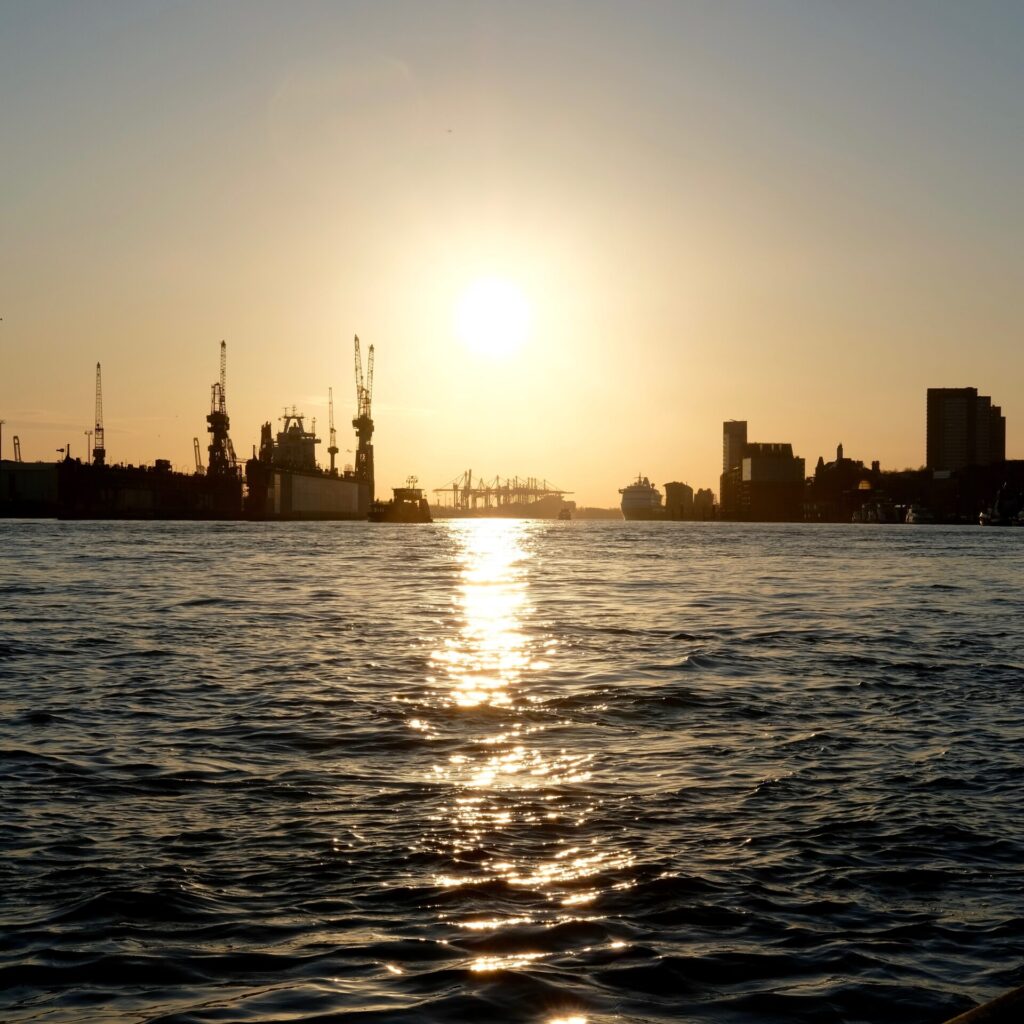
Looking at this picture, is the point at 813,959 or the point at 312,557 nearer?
the point at 813,959

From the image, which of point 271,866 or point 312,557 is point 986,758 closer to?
point 271,866

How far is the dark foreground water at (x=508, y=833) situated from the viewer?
730 centimetres

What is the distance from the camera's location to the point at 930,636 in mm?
29875

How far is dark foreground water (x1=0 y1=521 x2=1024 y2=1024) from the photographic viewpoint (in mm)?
7305

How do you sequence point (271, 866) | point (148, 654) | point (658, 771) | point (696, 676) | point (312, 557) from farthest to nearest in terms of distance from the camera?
point (312, 557)
point (148, 654)
point (696, 676)
point (658, 771)
point (271, 866)

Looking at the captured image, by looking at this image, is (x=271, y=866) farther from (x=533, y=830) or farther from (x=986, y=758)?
(x=986, y=758)

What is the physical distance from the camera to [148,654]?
24.9 m

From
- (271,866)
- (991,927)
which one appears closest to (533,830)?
(271,866)

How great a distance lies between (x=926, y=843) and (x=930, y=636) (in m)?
20.5

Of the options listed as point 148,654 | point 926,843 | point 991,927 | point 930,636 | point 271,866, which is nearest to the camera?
point 991,927

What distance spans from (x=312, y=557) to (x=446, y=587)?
106 feet

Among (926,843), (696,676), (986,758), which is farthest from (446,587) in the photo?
(926,843)

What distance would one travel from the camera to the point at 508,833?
35.1 ft

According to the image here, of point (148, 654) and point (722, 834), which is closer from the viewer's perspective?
point (722, 834)
